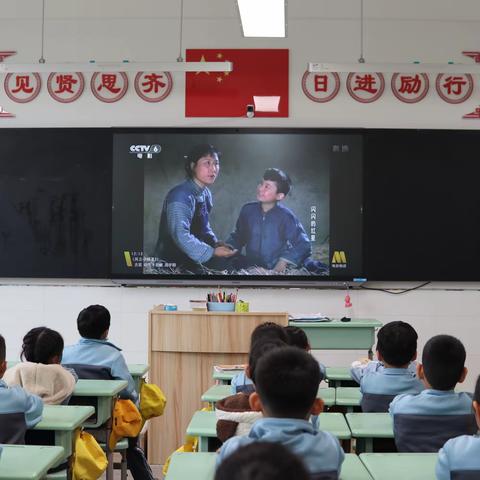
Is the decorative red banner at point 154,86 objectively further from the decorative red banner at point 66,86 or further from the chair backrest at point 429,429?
the chair backrest at point 429,429

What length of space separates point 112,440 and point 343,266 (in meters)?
3.18

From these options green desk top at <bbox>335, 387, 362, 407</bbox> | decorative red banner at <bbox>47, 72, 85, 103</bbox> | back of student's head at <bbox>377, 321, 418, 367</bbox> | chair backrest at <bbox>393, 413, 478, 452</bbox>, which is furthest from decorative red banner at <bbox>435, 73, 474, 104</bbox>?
chair backrest at <bbox>393, 413, 478, 452</bbox>

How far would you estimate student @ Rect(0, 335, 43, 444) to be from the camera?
2518 mm

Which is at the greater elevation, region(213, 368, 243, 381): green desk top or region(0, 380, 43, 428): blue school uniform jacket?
region(0, 380, 43, 428): blue school uniform jacket

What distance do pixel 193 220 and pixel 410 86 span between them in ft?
7.15

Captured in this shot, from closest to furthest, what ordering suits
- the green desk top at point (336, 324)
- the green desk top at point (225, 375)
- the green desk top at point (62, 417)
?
the green desk top at point (62, 417)
the green desk top at point (225, 375)
the green desk top at point (336, 324)

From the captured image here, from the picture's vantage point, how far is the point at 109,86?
21.3 feet

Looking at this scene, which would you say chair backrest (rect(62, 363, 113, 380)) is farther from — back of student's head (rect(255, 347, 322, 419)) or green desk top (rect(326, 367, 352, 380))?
back of student's head (rect(255, 347, 322, 419))

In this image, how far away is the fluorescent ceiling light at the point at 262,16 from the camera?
4.56 meters

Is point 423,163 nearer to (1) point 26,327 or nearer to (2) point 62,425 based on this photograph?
(1) point 26,327

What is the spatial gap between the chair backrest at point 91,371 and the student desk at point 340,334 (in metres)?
1.87

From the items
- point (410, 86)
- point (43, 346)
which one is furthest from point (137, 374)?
point (410, 86)

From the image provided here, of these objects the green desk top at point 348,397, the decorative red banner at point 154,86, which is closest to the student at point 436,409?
the green desk top at point 348,397

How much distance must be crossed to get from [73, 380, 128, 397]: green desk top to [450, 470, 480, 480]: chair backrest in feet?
5.65
